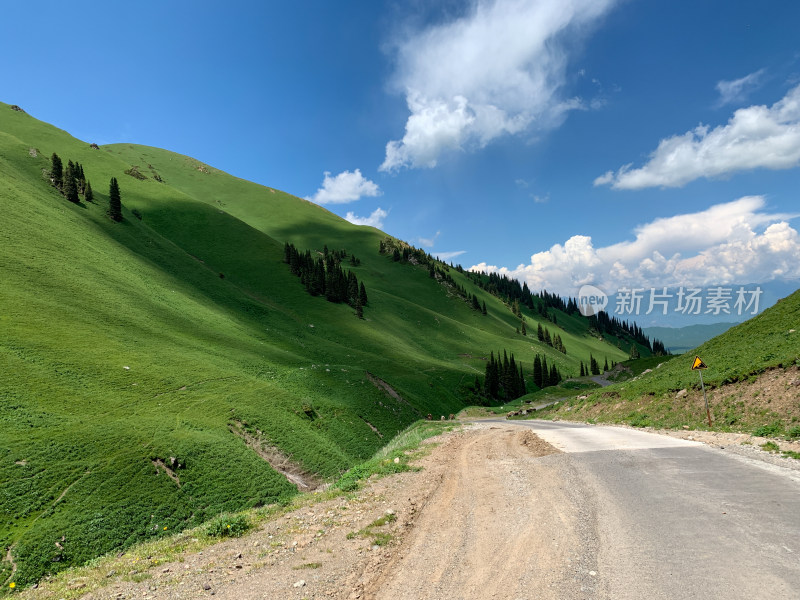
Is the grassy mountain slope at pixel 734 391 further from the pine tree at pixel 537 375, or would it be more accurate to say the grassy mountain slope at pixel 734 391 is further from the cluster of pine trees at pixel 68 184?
the cluster of pine trees at pixel 68 184

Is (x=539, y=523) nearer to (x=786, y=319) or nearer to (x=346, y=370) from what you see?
(x=786, y=319)

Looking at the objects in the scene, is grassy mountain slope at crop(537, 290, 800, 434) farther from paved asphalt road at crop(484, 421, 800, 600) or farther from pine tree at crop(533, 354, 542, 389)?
pine tree at crop(533, 354, 542, 389)

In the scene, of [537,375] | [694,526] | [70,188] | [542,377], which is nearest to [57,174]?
[70,188]

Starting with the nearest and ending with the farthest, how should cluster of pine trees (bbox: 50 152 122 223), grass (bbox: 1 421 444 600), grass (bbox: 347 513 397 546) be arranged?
grass (bbox: 1 421 444 600) → grass (bbox: 347 513 397 546) → cluster of pine trees (bbox: 50 152 122 223)

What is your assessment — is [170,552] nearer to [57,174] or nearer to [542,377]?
[57,174]

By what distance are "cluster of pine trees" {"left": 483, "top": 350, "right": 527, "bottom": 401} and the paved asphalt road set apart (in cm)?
8581

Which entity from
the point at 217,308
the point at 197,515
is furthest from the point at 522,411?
the point at 217,308

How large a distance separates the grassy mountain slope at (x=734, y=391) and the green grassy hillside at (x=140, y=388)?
25744 millimetres

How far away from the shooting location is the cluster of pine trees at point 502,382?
101 metres

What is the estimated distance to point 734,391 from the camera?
78.8 ft

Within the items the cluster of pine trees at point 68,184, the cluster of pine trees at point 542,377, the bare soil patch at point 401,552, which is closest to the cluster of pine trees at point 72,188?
the cluster of pine trees at point 68,184

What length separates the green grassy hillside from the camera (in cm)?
2072

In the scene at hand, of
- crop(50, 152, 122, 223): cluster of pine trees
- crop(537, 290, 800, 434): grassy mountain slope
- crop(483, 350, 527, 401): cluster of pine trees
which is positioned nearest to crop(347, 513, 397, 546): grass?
crop(537, 290, 800, 434): grassy mountain slope

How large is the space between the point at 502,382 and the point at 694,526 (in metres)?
107
